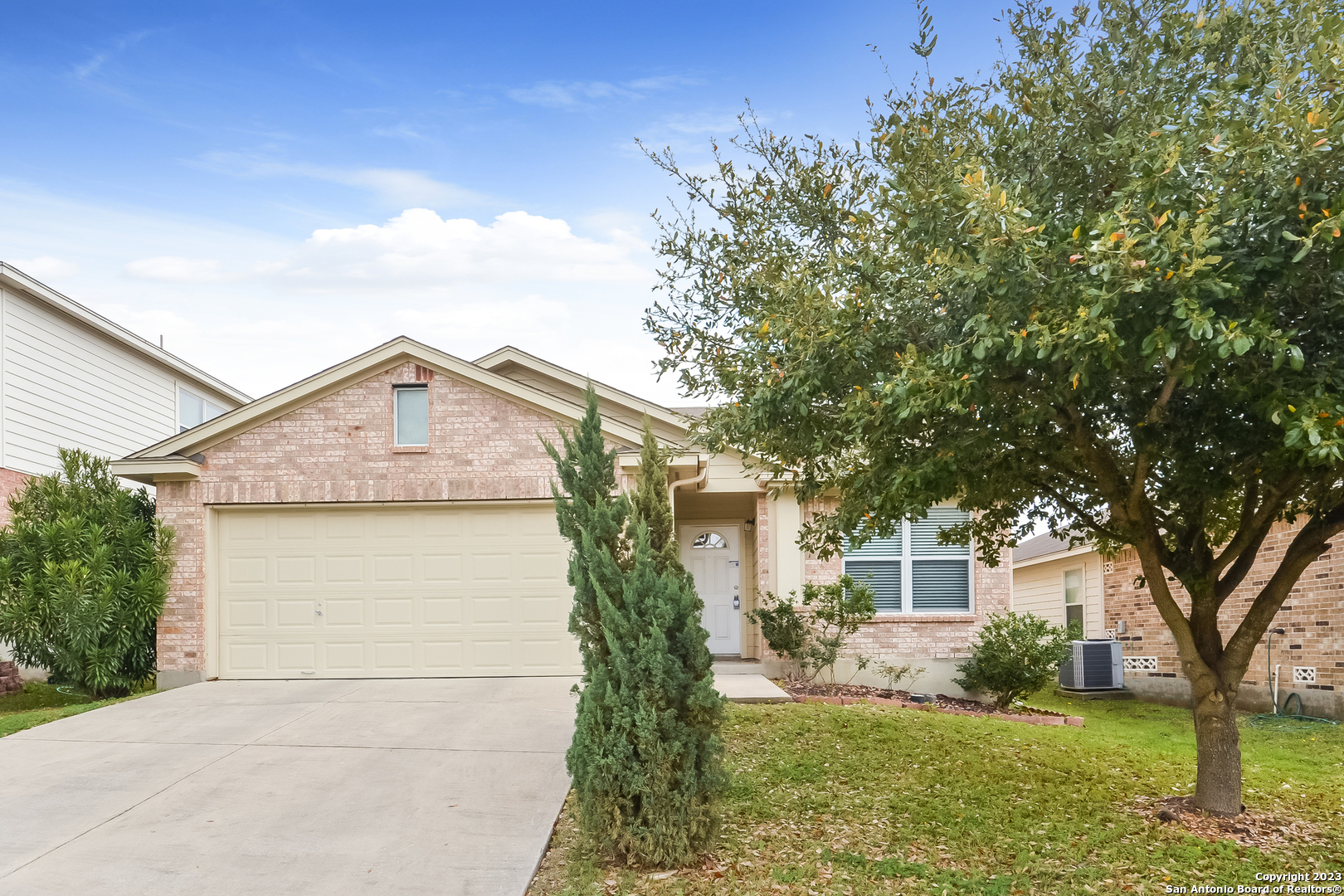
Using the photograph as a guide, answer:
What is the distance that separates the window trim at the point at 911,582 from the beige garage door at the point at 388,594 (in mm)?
4809

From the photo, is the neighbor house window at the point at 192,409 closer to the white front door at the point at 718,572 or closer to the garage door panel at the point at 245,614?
the garage door panel at the point at 245,614

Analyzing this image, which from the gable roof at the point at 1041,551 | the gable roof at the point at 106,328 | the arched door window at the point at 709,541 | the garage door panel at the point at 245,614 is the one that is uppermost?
the gable roof at the point at 106,328

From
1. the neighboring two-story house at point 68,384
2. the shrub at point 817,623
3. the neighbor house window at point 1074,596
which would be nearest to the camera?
the shrub at point 817,623

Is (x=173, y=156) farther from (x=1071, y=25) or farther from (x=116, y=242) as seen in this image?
(x=1071, y=25)

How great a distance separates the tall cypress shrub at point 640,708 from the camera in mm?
5262

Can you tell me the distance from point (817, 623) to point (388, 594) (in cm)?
604

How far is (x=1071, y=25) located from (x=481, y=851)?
21.1 ft

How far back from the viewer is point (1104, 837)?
607 centimetres

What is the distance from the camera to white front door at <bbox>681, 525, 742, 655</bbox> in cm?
1545

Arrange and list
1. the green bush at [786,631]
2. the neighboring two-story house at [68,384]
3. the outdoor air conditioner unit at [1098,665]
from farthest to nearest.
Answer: the outdoor air conditioner unit at [1098,665], the neighboring two-story house at [68,384], the green bush at [786,631]

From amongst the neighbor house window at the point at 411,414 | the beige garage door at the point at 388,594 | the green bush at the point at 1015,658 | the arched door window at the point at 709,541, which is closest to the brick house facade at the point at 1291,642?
the green bush at the point at 1015,658

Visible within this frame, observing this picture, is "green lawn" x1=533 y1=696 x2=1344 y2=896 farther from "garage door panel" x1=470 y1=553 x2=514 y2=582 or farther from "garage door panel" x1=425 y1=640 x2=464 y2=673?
"garage door panel" x1=425 y1=640 x2=464 y2=673

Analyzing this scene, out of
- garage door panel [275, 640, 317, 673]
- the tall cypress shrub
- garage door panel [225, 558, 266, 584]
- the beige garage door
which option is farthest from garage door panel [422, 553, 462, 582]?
the tall cypress shrub

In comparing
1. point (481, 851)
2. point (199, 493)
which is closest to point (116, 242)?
point (199, 493)
